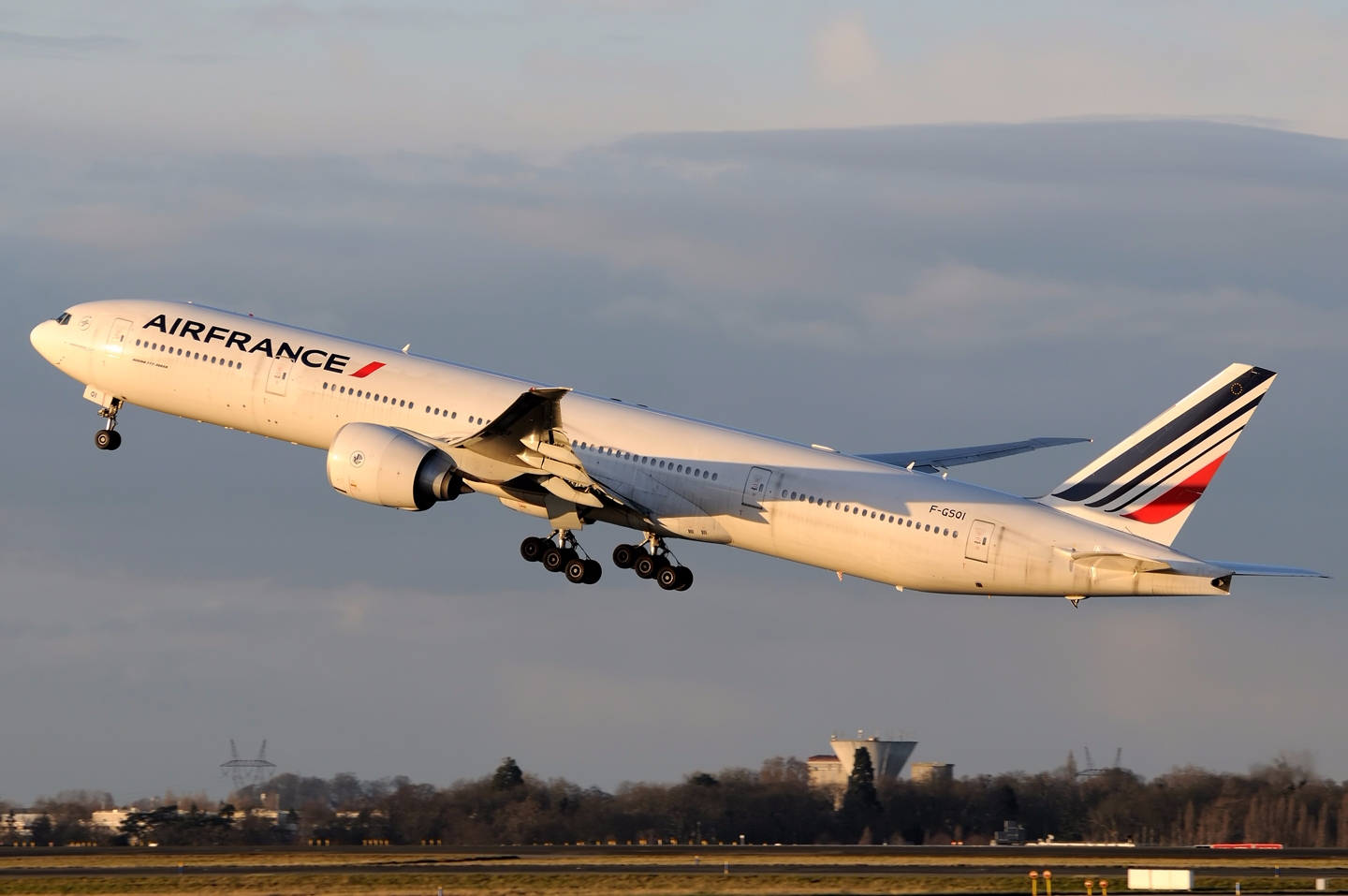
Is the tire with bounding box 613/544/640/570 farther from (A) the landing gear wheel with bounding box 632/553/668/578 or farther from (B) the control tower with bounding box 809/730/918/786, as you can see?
(B) the control tower with bounding box 809/730/918/786

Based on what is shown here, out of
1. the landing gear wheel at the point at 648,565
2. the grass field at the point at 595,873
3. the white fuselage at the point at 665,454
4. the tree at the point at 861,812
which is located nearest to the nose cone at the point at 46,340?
the white fuselage at the point at 665,454

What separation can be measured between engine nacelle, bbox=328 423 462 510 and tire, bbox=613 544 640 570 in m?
6.91

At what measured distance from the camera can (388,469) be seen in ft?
211

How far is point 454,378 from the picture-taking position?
223ft

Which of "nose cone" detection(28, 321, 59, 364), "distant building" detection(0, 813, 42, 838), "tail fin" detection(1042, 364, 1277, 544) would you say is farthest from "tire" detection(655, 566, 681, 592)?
"distant building" detection(0, 813, 42, 838)

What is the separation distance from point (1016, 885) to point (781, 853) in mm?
15176

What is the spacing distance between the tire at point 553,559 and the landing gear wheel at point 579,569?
235 millimetres

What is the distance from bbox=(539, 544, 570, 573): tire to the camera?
69.5 metres

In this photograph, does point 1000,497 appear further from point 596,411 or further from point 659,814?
point 659,814

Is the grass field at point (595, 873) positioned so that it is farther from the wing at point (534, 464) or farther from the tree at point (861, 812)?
the wing at point (534, 464)

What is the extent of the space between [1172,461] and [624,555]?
60.7 ft

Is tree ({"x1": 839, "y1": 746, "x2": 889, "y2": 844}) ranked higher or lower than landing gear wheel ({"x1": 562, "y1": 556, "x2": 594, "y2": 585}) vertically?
lower

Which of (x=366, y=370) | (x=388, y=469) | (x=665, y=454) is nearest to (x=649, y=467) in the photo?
Result: (x=665, y=454)

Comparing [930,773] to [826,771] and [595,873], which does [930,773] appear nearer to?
[826,771]
